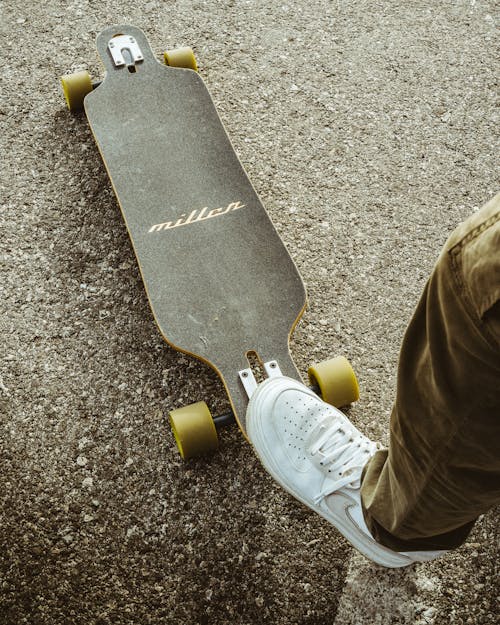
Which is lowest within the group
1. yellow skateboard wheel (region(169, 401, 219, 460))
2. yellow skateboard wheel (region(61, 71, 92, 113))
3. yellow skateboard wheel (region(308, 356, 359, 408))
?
yellow skateboard wheel (region(308, 356, 359, 408))

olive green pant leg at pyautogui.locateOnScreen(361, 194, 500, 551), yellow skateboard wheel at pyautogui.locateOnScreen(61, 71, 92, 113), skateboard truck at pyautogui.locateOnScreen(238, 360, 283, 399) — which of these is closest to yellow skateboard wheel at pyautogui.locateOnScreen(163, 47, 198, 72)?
yellow skateboard wheel at pyautogui.locateOnScreen(61, 71, 92, 113)

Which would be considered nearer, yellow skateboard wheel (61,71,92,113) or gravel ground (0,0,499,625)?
gravel ground (0,0,499,625)

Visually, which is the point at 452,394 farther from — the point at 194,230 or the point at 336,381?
the point at 194,230

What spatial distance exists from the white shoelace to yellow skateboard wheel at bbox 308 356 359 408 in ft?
0.41

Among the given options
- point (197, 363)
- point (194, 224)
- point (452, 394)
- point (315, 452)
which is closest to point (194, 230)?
point (194, 224)

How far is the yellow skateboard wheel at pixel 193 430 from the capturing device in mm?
1464

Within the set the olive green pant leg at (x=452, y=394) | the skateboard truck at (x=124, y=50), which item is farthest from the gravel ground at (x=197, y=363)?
the olive green pant leg at (x=452, y=394)

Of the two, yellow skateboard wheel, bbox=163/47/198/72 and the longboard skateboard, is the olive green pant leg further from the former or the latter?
yellow skateboard wheel, bbox=163/47/198/72

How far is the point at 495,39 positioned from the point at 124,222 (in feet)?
5.30

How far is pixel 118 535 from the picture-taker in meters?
1.45

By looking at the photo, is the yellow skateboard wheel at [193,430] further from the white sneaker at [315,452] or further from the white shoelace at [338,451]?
the white shoelace at [338,451]

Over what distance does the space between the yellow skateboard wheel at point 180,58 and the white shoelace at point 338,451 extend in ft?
4.67

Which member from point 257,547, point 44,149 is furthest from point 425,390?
point 44,149

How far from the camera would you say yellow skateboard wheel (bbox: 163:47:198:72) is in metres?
2.14
